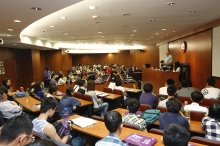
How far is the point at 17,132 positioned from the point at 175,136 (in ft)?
4.83

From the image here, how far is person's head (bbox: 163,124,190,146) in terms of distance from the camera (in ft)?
5.50

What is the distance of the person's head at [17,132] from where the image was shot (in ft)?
5.15

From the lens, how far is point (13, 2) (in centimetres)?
302

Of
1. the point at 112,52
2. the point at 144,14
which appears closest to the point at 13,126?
the point at 144,14

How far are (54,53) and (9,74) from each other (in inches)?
202

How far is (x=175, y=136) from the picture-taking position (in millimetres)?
1691

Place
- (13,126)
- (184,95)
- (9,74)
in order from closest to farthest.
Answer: (13,126) < (184,95) < (9,74)

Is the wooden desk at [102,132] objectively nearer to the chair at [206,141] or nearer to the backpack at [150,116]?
the chair at [206,141]

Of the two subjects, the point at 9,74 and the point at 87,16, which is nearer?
the point at 87,16

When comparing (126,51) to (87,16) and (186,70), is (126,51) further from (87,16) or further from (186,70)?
(87,16)

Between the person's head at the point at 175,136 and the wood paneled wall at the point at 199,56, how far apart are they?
635 centimetres

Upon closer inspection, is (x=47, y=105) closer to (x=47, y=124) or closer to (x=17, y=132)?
(x=47, y=124)

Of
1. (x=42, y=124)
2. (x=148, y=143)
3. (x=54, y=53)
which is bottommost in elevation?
(x=148, y=143)

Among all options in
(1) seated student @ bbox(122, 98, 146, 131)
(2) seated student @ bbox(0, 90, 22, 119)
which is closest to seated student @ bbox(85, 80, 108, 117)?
(2) seated student @ bbox(0, 90, 22, 119)
